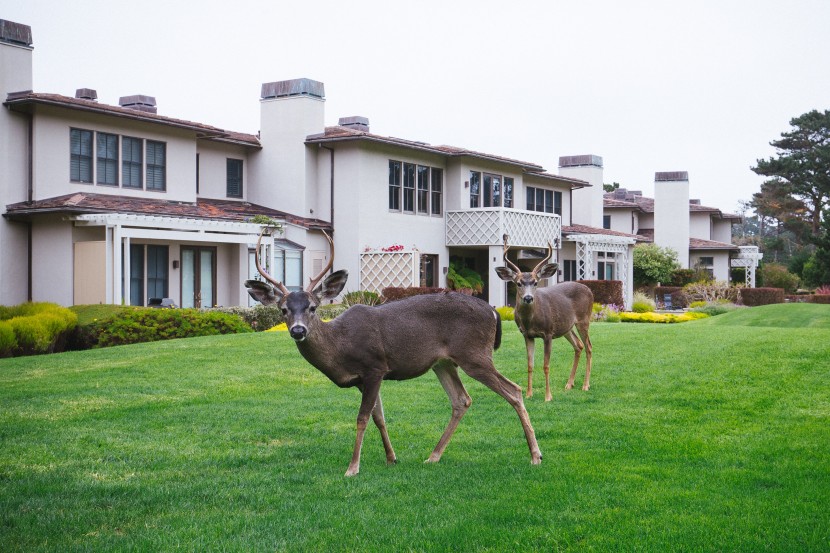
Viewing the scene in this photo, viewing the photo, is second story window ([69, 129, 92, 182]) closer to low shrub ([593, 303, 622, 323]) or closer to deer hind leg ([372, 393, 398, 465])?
low shrub ([593, 303, 622, 323])

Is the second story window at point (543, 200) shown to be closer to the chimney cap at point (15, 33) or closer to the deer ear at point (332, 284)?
the chimney cap at point (15, 33)

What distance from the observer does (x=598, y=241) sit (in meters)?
44.4

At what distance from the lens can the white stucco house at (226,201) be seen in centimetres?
2675

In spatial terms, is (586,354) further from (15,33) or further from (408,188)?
(408,188)

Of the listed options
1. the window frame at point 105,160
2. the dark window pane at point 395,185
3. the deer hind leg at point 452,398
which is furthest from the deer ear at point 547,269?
the dark window pane at point 395,185

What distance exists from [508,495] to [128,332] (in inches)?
661

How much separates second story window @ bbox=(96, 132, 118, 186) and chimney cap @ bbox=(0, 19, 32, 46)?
343cm

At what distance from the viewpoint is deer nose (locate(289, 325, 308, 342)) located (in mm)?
7520

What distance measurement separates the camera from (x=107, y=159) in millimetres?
28922

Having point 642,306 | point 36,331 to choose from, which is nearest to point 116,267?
point 36,331

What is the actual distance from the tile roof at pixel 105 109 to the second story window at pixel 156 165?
912 millimetres

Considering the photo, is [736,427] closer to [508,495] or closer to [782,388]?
[782,388]

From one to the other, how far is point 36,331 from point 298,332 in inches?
601

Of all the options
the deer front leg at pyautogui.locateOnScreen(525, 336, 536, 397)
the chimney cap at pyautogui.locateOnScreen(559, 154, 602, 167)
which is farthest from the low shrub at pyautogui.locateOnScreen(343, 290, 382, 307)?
the chimney cap at pyautogui.locateOnScreen(559, 154, 602, 167)
